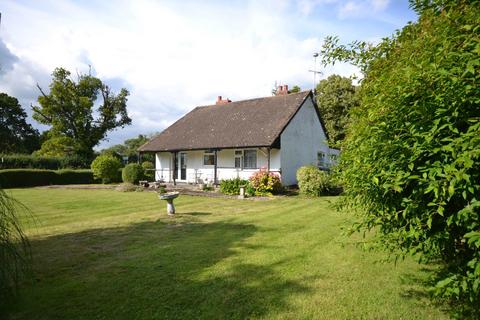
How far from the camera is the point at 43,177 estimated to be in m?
26.8

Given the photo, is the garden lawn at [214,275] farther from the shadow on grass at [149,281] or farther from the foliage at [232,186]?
the foliage at [232,186]

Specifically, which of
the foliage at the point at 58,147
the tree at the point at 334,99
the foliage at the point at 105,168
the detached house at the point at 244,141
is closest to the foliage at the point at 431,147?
the detached house at the point at 244,141

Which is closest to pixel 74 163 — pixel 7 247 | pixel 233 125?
pixel 233 125

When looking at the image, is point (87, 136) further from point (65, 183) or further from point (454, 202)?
point (454, 202)

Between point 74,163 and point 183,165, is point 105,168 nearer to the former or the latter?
point 183,165

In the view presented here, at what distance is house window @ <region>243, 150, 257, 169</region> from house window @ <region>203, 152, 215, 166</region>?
2.78 m

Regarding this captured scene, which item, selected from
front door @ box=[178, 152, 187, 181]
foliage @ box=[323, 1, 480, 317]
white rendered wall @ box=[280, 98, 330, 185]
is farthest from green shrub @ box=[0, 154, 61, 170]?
foliage @ box=[323, 1, 480, 317]

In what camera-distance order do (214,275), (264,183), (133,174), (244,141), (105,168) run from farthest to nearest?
1. (105,168)
2. (133,174)
3. (244,141)
4. (264,183)
5. (214,275)

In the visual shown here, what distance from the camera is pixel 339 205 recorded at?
4340 millimetres

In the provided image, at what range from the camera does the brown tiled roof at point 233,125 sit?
20312 mm

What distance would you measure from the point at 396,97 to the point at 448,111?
0.48 m

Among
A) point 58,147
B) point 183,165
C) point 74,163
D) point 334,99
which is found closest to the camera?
point 183,165

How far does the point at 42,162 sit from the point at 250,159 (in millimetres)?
22643

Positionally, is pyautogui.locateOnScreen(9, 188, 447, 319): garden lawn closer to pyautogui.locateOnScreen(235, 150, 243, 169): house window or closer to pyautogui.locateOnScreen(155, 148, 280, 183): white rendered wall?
pyautogui.locateOnScreen(155, 148, 280, 183): white rendered wall
